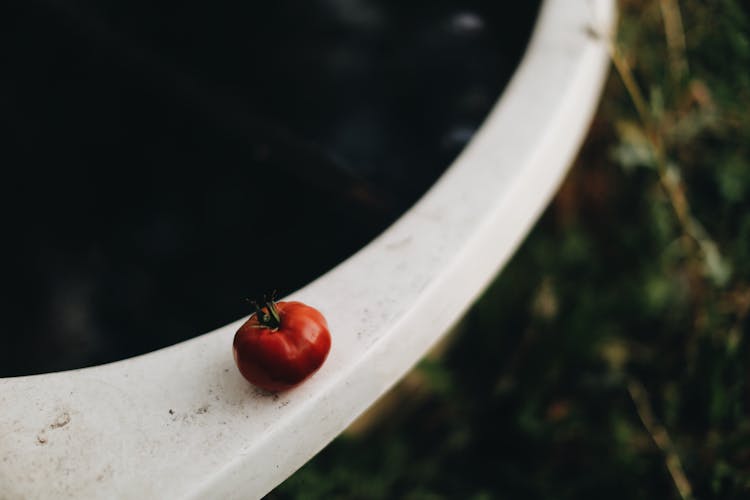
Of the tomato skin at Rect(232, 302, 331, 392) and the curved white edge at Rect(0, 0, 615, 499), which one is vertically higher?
Answer: the tomato skin at Rect(232, 302, 331, 392)

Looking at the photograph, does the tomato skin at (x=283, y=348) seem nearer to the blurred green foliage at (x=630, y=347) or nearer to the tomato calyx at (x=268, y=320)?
the tomato calyx at (x=268, y=320)

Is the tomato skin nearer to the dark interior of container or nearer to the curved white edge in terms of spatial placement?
the curved white edge

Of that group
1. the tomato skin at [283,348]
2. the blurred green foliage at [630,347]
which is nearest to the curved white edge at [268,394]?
the tomato skin at [283,348]

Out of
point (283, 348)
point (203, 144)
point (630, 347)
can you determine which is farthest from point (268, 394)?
point (630, 347)

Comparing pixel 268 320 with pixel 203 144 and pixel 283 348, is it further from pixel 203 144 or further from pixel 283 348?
pixel 203 144

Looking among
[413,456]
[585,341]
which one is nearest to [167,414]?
[413,456]

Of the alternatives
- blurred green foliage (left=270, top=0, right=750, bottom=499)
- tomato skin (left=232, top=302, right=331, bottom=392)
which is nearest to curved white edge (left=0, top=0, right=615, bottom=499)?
tomato skin (left=232, top=302, right=331, bottom=392)

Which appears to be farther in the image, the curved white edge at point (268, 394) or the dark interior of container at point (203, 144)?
the dark interior of container at point (203, 144)

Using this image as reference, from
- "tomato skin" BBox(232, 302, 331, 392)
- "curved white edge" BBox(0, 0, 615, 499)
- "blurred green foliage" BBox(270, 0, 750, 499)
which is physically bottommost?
"blurred green foliage" BBox(270, 0, 750, 499)
